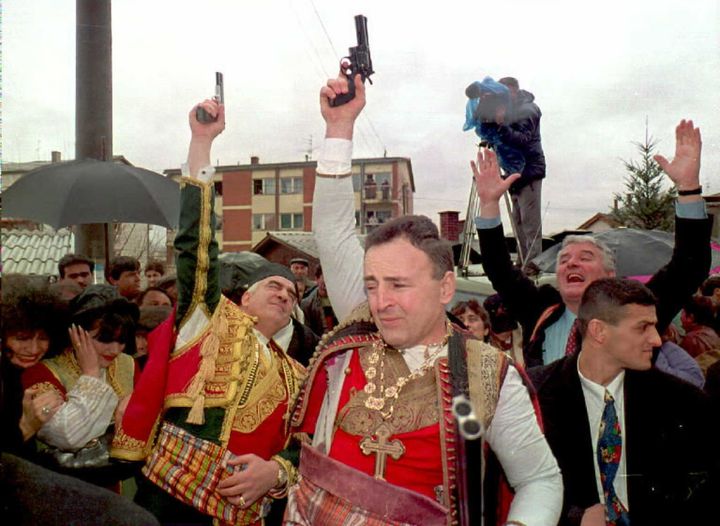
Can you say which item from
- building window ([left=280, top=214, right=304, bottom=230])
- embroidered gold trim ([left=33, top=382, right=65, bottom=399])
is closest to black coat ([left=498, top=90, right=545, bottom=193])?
embroidered gold trim ([left=33, top=382, right=65, bottom=399])

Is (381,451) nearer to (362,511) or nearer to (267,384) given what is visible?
(362,511)

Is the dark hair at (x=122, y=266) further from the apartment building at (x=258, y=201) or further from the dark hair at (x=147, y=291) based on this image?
the apartment building at (x=258, y=201)

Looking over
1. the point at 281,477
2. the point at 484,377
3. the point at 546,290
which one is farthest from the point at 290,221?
the point at 484,377

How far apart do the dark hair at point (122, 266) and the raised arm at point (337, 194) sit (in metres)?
2.45

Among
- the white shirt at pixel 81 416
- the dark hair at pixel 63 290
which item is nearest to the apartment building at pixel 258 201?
the dark hair at pixel 63 290

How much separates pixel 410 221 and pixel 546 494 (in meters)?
0.63

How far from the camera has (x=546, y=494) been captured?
1306mm

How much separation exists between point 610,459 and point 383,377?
0.85 meters

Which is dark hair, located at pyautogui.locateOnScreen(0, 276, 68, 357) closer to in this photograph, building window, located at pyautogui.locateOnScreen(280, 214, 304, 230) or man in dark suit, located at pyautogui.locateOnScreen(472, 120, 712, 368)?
man in dark suit, located at pyautogui.locateOnScreen(472, 120, 712, 368)

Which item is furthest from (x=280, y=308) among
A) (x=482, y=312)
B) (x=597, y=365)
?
(x=482, y=312)

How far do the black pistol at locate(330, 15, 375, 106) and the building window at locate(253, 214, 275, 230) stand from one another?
1034 inches

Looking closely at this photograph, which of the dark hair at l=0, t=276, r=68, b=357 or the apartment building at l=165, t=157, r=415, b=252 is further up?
the apartment building at l=165, t=157, r=415, b=252

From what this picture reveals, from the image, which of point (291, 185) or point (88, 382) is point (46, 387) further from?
point (291, 185)

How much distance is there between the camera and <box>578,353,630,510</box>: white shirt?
1817mm
